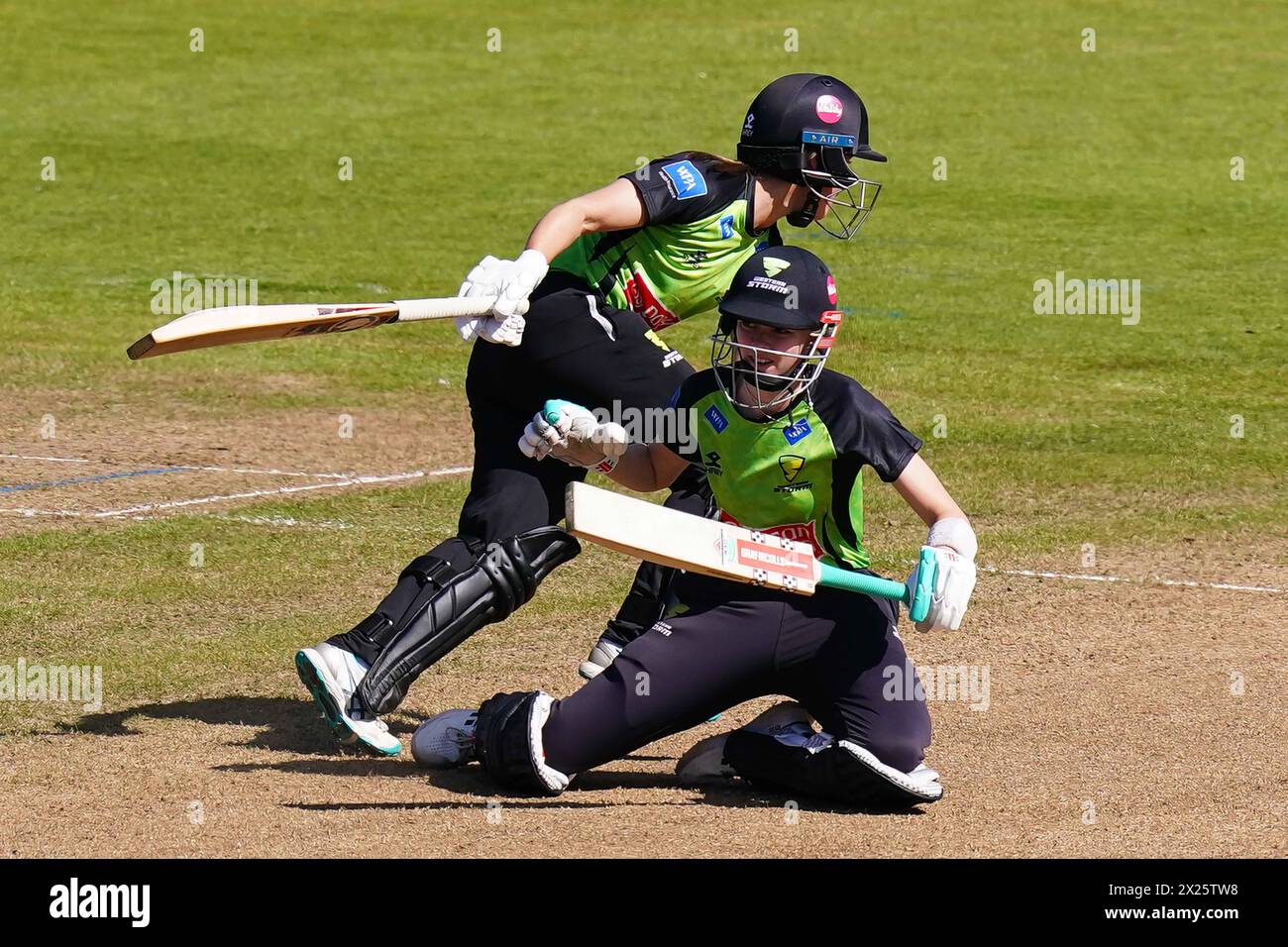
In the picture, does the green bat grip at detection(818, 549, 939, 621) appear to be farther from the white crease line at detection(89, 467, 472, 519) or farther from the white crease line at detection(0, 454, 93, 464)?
the white crease line at detection(0, 454, 93, 464)

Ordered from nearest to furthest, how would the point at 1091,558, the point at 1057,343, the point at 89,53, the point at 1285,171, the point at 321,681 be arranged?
the point at 321,681 < the point at 1091,558 < the point at 1057,343 < the point at 1285,171 < the point at 89,53

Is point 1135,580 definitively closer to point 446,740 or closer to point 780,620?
point 780,620

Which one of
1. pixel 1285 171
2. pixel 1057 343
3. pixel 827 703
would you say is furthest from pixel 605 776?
pixel 1285 171

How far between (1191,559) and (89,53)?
67.5 ft

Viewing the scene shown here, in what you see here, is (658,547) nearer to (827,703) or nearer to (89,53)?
(827,703)

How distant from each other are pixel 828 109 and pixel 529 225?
37.6ft

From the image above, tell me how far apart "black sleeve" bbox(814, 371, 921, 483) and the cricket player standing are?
85 cm

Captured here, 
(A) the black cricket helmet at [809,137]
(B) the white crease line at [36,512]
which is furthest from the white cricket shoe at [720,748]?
(B) the white crease line at [36,512]

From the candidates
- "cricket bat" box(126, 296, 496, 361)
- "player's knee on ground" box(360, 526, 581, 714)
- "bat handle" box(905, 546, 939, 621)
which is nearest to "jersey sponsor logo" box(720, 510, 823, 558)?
"bat handle" box(905, 546, 939, 621)

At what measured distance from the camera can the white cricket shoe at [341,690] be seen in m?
6.38

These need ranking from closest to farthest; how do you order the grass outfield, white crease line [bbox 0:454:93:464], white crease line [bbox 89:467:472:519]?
the grass outfield → white crease line [bbox 89:467:472:519] → white crease line [bbox 0:454:93:464]

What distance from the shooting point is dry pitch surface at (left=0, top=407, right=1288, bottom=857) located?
18.6ft

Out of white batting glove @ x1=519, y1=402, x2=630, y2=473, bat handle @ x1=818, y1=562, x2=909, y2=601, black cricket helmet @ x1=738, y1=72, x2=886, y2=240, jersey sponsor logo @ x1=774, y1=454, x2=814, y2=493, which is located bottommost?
bat handle @ x1=818, y1=562, x2=909, y2=601

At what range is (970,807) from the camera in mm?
6031
